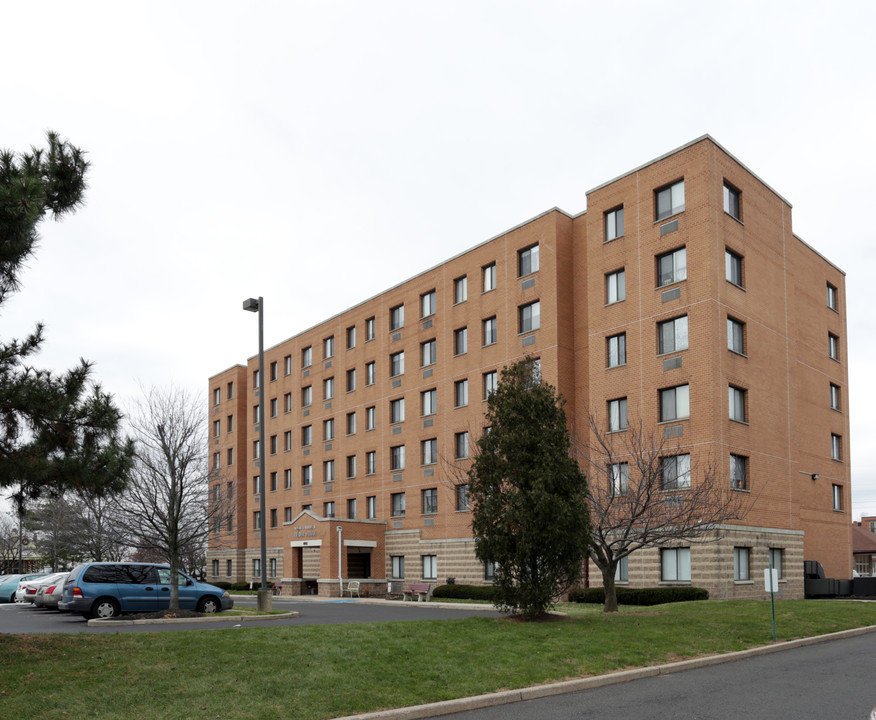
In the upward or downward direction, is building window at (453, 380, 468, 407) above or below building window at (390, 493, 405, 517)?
above

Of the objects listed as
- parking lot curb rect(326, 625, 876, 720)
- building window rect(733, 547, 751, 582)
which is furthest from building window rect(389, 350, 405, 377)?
parking lot curb rect(326, 625, 876, 720)

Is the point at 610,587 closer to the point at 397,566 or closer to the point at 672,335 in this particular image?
the point at 672,335

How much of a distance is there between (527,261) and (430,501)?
13.6 meters

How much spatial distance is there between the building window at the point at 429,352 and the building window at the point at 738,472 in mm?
17370

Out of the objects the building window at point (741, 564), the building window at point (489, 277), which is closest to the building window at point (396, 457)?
the building window at point (489, 277)

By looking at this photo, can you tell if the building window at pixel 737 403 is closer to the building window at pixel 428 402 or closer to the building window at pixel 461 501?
the building window at pixel 461 501

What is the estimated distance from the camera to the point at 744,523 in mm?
32156

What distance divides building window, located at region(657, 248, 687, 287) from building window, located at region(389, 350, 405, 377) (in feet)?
58.3

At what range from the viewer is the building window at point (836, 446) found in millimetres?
40869

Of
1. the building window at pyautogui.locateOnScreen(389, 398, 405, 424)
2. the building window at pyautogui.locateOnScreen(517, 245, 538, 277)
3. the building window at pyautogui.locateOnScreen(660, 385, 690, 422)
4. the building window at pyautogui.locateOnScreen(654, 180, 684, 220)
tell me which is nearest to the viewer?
the building window at pyautogui.locateOnScreen(660, 385, 690, 422)

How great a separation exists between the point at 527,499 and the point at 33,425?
10339mm

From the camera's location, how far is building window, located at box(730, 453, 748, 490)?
105 feet

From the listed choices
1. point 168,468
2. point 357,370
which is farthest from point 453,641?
point 357,370

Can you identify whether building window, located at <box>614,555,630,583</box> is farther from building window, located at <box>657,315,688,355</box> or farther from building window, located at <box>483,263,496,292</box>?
building window, located at <box>483,263,496,292</box>
